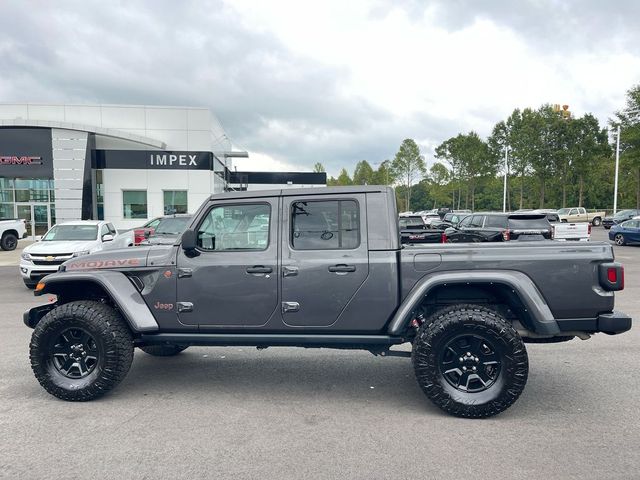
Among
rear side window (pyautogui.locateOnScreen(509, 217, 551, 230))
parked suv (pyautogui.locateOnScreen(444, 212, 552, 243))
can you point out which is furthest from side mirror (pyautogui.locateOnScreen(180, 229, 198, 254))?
rear side window (pyautogui.locateOnScreen(509, 217, 551, 230))

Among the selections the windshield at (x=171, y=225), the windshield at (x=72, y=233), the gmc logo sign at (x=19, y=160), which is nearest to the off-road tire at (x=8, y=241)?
the gmc logo sign at (x=19, y=160)

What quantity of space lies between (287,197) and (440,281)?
1561mm

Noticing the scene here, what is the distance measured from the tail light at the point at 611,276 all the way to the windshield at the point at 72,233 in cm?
1191

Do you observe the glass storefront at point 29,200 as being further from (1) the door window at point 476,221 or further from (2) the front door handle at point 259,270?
(2) the front door handle at point 259,270

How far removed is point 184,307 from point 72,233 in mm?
9905

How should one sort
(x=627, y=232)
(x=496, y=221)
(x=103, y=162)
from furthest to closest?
(x=103, y=162) → (x=627, y=232) → (x=496, y=221)

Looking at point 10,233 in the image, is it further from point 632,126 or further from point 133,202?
point 632,126

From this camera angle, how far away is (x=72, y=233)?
A: 12375 millimetres

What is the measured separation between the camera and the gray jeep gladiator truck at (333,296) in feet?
12.6

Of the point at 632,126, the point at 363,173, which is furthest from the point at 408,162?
the point at 632,126

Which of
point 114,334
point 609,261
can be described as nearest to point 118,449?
point 114,334

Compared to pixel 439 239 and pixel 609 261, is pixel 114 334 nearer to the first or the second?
pixel 609 261

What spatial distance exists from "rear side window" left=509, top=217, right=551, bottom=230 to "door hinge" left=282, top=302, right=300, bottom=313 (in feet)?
36.1

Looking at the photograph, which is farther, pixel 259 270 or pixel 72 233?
pixel 72 233
